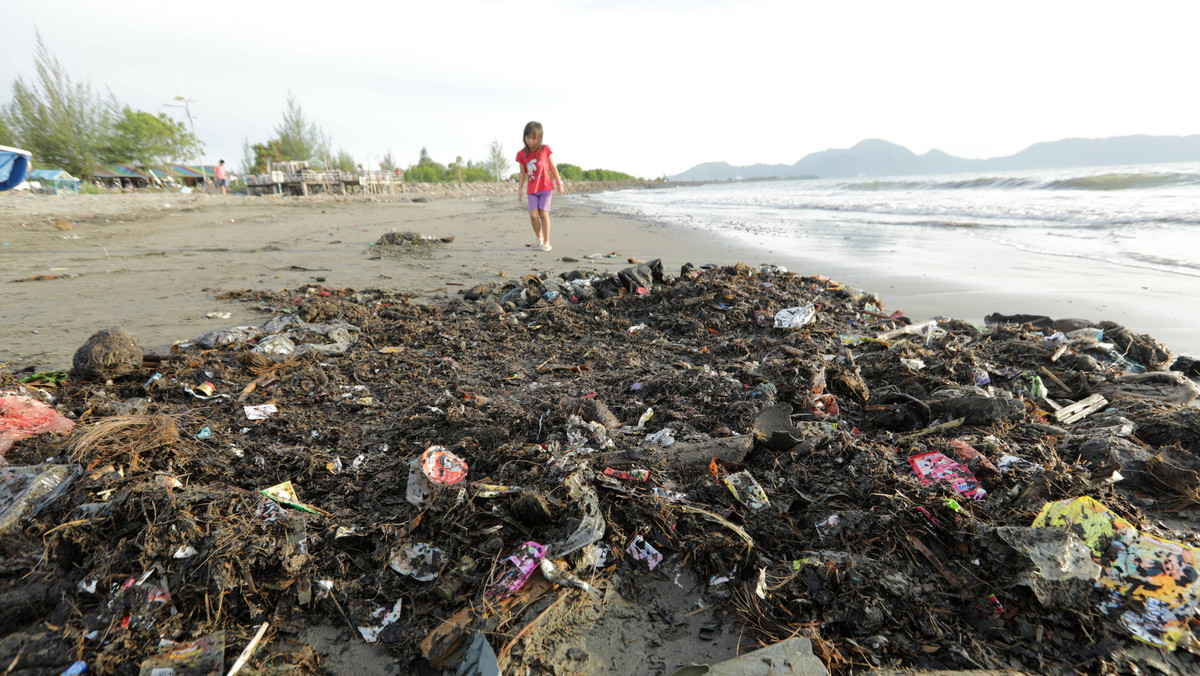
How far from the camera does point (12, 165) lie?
544cm

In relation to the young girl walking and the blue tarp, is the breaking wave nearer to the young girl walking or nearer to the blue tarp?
the young girl walking

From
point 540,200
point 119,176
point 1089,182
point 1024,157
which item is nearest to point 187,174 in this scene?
point 119,176

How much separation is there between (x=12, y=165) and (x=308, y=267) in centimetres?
304

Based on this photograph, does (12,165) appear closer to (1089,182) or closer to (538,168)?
(538,168)

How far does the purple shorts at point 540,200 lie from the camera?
302 inches

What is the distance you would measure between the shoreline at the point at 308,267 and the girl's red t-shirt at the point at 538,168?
1109mm

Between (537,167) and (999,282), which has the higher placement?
(537,167)

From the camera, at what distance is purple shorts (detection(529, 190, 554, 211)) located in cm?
768

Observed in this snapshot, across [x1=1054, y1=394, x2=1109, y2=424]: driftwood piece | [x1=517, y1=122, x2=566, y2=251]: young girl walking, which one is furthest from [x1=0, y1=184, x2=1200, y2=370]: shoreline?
[x1=1054, y1=394, x2=1109, y2=424]: driftwood piece

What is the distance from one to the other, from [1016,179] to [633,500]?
30.1m

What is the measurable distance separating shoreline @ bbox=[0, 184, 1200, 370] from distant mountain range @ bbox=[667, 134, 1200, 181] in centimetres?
6639

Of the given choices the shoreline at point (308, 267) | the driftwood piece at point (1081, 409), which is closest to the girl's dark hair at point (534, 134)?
the shoreline at point (308, 267)

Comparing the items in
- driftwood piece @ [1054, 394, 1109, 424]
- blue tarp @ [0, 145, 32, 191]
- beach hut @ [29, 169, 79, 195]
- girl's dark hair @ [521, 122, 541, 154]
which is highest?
beach hut @ [29, 169, 79, 195]

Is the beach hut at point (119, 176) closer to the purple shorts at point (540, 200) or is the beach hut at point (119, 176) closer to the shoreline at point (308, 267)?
the shoreline at point (308, 267)
